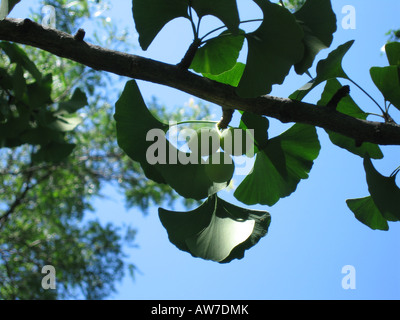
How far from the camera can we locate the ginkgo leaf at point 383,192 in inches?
29.8

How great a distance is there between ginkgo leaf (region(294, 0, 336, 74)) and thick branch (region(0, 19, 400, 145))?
9cm

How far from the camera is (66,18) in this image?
256cm

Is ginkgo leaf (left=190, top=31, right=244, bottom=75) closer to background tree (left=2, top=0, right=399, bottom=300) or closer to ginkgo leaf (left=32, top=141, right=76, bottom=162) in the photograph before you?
background tree (left=2, top=0, right=399, bottom=300)

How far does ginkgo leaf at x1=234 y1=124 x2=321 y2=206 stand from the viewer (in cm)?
83

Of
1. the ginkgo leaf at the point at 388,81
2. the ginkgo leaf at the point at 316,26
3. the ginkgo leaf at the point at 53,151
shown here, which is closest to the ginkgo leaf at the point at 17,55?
the ginkgo leaf at the point at 53,151

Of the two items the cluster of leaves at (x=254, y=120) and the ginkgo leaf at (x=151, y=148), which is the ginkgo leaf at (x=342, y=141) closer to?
the cluster of leaves at (x=254, y=120)

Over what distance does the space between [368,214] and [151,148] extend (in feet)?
1.46

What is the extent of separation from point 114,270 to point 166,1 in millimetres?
2552

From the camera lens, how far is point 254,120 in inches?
30.3

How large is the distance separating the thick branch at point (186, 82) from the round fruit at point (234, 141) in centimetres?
6

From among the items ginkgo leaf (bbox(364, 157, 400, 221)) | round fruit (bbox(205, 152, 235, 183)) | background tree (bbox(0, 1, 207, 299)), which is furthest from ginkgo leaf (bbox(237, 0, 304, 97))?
background tree (bbox(0, 1, 207, 299))

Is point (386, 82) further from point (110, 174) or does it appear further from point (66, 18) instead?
point (110, 174)

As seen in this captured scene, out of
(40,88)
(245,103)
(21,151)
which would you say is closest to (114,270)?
(21,151)

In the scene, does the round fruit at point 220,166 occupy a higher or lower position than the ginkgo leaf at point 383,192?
higher
